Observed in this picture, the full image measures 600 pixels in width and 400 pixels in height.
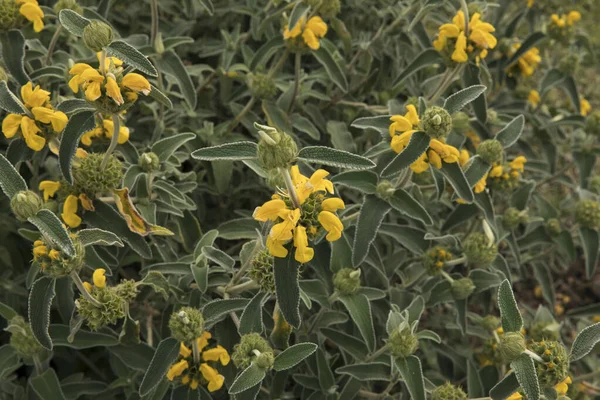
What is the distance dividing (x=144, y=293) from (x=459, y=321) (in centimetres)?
120

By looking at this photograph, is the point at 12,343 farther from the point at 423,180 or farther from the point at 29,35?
the point at 423,180

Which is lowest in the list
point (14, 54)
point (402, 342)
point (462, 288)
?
point (462, 288)

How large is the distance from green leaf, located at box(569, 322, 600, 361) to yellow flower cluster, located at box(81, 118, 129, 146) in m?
1.49

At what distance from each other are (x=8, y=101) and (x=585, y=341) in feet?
5.56

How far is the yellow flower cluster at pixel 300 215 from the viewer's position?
51.2 inches

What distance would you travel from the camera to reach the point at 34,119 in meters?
1.66

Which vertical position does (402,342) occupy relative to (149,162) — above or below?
below

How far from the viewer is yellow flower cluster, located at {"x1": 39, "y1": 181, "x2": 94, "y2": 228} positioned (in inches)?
68.4

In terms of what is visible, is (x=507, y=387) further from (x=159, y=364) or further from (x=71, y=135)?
(x=71, y=135)

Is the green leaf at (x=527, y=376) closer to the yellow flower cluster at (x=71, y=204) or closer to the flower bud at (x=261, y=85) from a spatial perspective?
the yellow flower cluster at (x=71, y=204)

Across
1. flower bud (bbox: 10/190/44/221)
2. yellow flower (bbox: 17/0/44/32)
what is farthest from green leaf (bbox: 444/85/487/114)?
yellow flower (bbox: 17/0/44/32)

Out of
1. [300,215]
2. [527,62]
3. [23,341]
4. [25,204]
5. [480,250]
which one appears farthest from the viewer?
[527,62]

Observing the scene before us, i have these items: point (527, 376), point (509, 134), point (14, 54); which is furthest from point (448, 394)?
point (14, 54)

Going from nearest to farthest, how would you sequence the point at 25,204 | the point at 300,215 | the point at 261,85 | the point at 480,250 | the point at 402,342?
1. the point at 300,215
2. the point at 25,204
3. the point at 402,342
4. the point at 480,250
5. the point at 261,85
